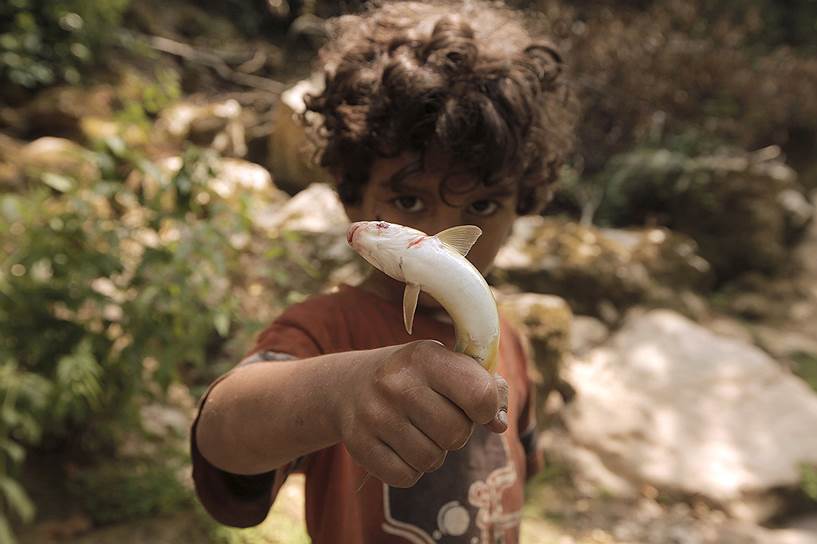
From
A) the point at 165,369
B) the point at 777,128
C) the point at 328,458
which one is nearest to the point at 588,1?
the point at 777,128

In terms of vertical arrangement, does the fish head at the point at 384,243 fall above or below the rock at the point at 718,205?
above

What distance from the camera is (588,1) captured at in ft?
26.4

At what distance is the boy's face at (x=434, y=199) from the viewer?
106 cm

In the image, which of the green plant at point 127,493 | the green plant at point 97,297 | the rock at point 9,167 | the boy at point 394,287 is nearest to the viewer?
the boy at point 394,287

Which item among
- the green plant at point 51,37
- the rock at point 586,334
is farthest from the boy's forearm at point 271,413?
the green plant at point 51,37

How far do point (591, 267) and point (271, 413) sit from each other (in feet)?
13.1

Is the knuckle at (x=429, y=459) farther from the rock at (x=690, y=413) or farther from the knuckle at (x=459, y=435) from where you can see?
the rock at (x=690, y=413)

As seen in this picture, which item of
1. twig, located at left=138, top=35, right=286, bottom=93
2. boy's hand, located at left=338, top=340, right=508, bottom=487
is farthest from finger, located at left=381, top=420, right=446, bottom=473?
twig, located at left=138, top=35, right=286, bottom=93

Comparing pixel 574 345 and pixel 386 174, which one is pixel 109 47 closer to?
pixel 574 345

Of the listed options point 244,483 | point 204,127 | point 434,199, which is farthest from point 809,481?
point 204,127

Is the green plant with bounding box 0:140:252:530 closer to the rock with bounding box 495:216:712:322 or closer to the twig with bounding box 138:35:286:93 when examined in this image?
the rock with bounding box 495:216:712:322

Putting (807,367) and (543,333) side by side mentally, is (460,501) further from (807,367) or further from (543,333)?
(807,367)

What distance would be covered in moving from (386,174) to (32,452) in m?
2.33

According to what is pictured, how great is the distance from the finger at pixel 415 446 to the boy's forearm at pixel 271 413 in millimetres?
112
